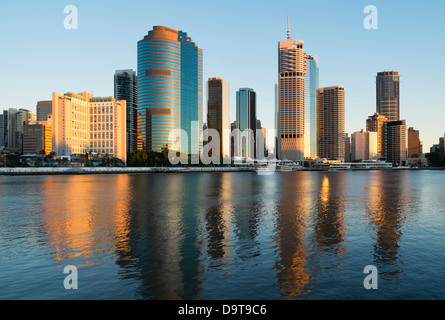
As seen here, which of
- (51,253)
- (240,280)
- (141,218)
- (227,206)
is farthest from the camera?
(227,206)

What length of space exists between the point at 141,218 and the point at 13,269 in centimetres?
2791

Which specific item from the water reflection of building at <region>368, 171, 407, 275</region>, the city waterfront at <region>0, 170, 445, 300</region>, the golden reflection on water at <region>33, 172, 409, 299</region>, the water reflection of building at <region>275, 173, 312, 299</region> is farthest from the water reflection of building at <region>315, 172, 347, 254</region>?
the water reflection of building at <region>368, 171, 407, 275</region>

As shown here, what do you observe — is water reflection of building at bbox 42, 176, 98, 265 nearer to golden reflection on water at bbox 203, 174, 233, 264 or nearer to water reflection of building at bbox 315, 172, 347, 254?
golden reflection on water at bbox 203, 174, 233, 264

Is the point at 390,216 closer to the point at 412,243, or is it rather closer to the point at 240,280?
the point at 412,243

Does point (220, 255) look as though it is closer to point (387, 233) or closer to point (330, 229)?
point (330, 229)

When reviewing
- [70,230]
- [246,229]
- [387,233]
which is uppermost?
[70,230]

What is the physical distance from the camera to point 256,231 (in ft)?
152

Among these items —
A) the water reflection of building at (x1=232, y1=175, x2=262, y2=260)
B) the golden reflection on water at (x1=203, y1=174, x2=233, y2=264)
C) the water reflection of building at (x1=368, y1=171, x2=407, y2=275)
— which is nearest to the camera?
the water reflection of building at (x1=368, y1=171, x2=407, y2=275)

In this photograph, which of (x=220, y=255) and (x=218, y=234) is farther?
(x=218, y=234)

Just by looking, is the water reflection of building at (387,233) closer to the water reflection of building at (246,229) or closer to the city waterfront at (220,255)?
the city waterfront at (220,255)

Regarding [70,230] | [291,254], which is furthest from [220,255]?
[70,230]

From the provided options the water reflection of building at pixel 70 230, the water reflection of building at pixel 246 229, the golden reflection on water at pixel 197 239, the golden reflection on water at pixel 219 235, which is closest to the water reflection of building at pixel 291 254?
the golden reflection on water at pixel 197 239

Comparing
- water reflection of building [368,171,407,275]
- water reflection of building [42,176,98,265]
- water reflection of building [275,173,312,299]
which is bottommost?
water reflection of building [368,171,407,275]
